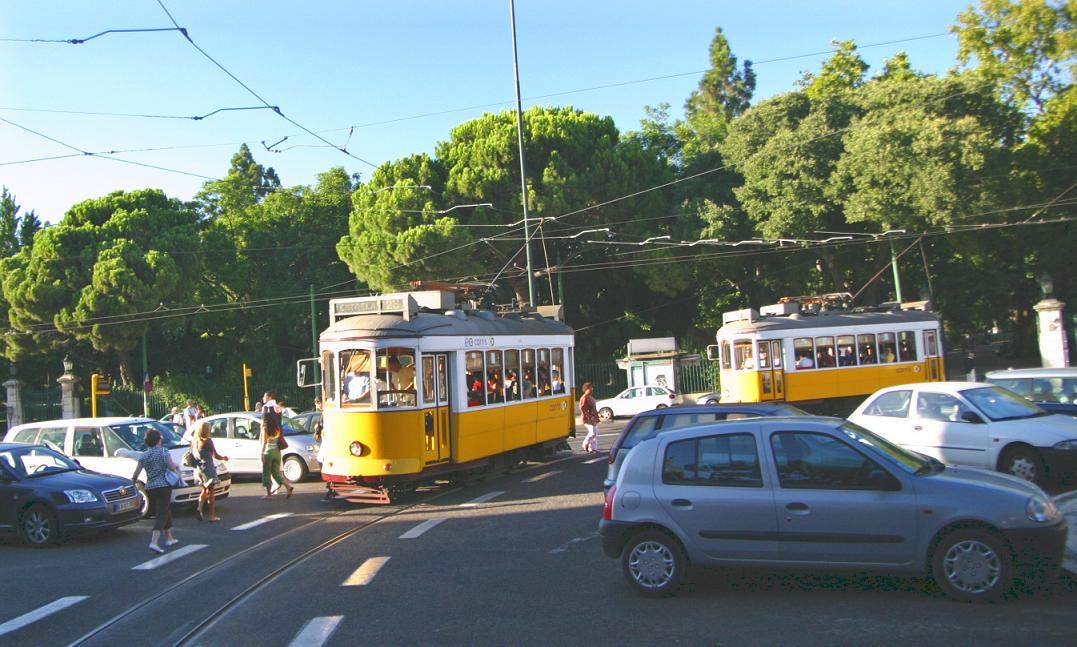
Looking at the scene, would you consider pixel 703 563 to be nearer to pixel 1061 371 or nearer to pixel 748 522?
pixel 748 522

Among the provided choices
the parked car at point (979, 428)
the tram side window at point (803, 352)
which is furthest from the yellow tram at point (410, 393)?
the tram side window at point (803, 352)

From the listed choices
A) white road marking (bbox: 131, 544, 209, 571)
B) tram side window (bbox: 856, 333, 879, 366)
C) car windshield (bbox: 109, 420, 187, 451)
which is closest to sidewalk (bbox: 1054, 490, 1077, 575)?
white road marking (bbox: 131, 544, 209, 571)

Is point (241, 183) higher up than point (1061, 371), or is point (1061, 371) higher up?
point (241, 183)

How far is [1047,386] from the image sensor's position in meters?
15.3

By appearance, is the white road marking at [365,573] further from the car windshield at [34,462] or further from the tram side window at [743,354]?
the tram side window at [743,354]

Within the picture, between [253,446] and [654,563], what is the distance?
44.7 feet

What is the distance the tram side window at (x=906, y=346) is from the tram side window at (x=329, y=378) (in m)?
17.5

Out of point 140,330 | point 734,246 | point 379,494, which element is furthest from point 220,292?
point 379,494

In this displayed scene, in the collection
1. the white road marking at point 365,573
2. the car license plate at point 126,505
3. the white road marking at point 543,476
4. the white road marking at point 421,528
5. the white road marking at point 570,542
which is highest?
the car license plate at point 126,505

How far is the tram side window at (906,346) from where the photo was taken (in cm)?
2697

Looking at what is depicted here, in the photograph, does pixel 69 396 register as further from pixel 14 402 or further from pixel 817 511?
pixel 817 511

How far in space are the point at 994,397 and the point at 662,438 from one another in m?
6.97

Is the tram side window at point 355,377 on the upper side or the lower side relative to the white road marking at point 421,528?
upper

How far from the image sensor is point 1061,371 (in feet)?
50.6
